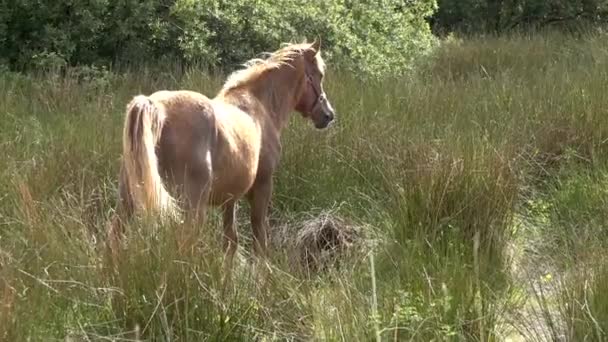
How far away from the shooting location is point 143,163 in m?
3.74

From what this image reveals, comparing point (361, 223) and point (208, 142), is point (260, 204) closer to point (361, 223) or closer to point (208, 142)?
point (361, 223)

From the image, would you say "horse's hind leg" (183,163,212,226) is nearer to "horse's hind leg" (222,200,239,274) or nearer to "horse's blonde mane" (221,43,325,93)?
"horse's hind leg" (222,200,239,274)

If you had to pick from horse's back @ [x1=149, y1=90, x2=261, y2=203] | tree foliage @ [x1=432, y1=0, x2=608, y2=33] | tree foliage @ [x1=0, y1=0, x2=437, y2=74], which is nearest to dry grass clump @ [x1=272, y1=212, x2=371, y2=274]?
horse's back @ [x1=149, y1=90, x2=261, y2=203]

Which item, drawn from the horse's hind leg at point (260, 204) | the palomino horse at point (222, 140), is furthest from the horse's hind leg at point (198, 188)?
the horse's hind leg at point (260, 204)

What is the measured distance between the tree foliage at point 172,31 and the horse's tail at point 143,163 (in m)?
5.11

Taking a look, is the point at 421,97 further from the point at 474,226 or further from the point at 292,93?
the point at 474,226

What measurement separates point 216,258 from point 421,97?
458cm

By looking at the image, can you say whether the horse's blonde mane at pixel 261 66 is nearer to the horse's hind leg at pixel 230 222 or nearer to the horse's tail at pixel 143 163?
the horse's hind leg at pixel 230 222

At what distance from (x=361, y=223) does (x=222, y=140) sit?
4.08 ft

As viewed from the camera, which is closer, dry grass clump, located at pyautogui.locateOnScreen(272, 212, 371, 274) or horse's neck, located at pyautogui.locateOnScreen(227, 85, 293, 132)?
dry grass clump, located at pyautogui.locateOnScreen(272, 212, 371, 274)

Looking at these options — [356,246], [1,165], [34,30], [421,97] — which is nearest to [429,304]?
[356,246]

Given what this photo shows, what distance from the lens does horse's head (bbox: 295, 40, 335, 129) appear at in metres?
5.87

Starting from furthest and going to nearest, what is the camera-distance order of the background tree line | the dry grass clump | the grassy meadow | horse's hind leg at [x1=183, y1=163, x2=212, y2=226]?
the background tree line
the dry grass clump
horse's hind leg at [x1=183, y1=163, x2=212, y2=226]
the grassy meadow

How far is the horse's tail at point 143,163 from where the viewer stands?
3621 mm
